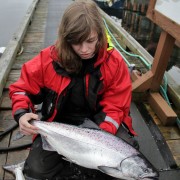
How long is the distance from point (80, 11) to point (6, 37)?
12586mm

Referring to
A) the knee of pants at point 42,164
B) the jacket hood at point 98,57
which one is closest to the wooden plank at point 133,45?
the jacket hood at point 98,57

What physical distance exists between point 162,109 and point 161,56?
2.24 ft

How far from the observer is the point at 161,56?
3.75m

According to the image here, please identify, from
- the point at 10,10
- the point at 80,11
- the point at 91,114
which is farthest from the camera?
the point at 10,10

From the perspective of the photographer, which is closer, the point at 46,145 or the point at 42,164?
the point at 46,145

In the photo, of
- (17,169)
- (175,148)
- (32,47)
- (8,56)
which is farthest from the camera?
(32,47)

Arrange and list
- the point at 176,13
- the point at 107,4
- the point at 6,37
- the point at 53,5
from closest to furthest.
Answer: the point at 176,13 < the point at 53,5 < the point at 6,37 < the point at 107,4

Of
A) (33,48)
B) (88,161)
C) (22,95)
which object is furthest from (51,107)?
(33,48)

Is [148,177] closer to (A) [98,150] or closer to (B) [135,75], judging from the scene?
(A) [98,150]

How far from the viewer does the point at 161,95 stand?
427 centimetres

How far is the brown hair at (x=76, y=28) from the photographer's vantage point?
2.26 metres

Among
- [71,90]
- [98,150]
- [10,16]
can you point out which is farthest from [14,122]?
[10,16]

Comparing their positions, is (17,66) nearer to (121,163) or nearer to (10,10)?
(121,163)

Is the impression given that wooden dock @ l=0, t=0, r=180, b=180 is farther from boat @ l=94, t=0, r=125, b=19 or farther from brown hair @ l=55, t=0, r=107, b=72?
boat @ l=94, t=0, r=125, b=19
